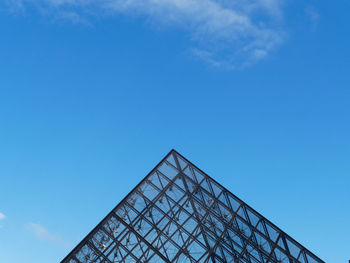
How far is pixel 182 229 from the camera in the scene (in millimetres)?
17078

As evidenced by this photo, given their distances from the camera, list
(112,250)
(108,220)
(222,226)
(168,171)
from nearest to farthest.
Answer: (112,250) → (108,220) → (222,226) → (168,171)

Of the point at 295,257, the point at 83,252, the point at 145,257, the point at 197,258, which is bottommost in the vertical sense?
the point at 83,252

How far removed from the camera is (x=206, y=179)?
62.8ft

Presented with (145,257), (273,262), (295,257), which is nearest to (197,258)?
(145,257)

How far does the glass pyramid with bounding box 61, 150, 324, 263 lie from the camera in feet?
52.2

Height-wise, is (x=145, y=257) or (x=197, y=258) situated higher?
(x=197, y=258)

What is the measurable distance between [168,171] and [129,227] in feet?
12.5

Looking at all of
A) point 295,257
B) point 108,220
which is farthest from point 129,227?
point 295,257

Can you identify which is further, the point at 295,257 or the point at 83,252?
the point at 295,257

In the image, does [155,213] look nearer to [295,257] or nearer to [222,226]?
[222,226]

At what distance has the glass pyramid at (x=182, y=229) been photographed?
15914 millimetres

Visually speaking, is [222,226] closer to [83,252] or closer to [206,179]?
[206,179]

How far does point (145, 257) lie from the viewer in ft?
51.5

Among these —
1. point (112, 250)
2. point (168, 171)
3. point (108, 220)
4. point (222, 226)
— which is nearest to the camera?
point (112, 250)
